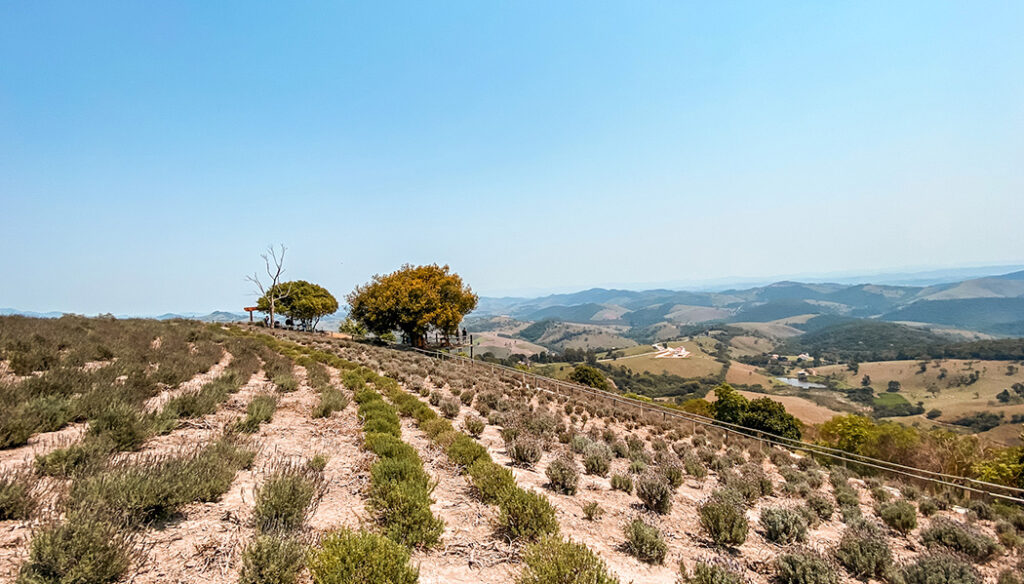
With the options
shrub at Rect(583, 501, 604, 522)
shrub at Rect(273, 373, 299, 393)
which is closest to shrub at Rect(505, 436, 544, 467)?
shrub at Rect(583, 501, 604, 522)

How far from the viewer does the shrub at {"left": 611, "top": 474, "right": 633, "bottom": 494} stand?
9.01 metres

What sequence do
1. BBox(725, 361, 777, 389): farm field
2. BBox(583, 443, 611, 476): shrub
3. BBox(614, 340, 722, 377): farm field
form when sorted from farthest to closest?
BBox(614, 340, 722, 377): farm field, BBox(725, 361, 777, 389): farm field, BBox(583, 443, 611, 476): shrub

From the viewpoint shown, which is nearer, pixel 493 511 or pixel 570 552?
pixel 570 552

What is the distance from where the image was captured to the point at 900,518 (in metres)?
9.84

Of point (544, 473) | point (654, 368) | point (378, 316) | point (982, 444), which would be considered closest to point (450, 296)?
point (378, 316)

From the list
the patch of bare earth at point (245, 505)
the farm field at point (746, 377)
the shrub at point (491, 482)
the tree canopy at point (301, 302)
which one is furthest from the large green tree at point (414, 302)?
the farm field at point (746, 377)

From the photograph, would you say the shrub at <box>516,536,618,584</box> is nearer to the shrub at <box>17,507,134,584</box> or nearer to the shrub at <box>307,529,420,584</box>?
the shrub at <box>307,529,420,584</box>

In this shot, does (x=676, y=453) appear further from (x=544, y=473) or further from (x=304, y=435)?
(x=304, y=435)

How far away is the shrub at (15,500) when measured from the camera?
420cm

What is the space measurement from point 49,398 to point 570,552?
10.4 metres

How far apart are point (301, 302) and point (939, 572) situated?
206 feet

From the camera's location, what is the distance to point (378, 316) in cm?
4138

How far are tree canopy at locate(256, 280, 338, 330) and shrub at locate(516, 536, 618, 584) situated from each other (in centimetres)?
5832

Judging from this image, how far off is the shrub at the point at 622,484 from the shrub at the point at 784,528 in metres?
2.72
